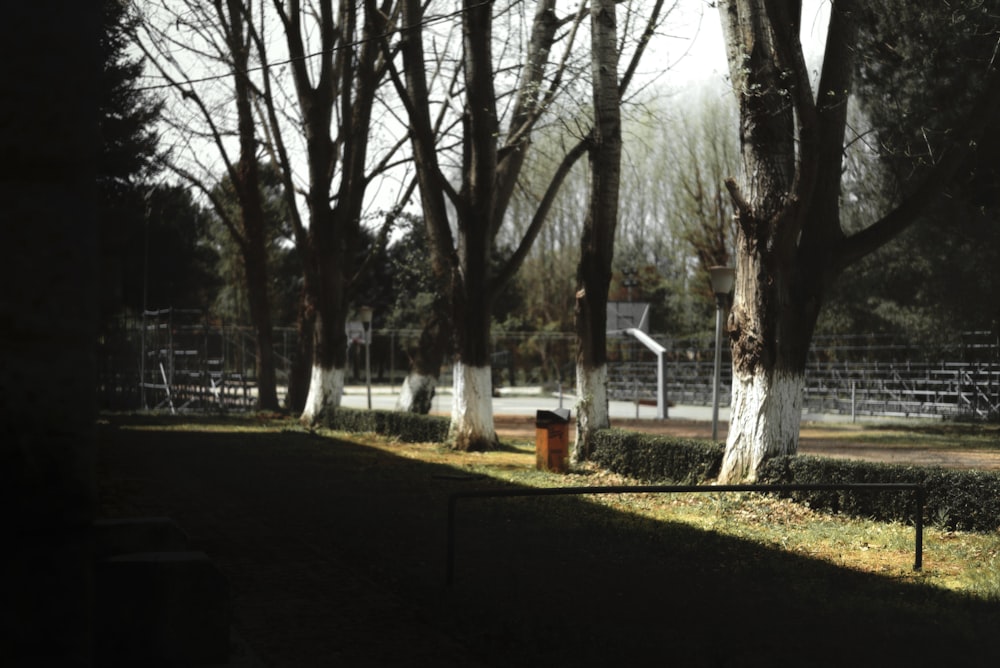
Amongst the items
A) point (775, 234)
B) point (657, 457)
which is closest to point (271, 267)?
point (657, 457)

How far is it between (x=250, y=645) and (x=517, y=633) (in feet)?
4.91

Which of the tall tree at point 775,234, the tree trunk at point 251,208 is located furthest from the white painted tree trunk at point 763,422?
the tree trunk at point 251,208

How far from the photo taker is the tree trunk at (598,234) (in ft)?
57.4

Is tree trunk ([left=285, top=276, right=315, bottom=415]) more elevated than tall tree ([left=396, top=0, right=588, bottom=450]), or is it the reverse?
tall tree ([left=396, top=0, right=588, bottom=450])

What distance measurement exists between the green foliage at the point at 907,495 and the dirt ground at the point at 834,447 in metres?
1.91

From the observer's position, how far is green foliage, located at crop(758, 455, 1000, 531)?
1145 cm

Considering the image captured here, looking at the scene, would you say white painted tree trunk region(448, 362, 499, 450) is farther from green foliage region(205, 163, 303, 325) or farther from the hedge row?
green foliage region(205, 163, 303, 325)

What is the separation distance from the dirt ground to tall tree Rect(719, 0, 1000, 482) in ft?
6.40

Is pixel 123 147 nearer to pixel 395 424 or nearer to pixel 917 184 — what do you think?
pixel 395 424

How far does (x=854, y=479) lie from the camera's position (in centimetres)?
1283

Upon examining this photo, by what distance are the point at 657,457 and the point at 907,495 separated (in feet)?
14.4

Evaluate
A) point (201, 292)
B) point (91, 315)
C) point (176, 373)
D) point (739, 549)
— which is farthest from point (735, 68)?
point (201, 292)

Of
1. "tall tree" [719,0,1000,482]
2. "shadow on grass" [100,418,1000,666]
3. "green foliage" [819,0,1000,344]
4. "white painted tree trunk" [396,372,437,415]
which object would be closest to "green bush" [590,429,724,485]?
"tall tree" [719,0,1000,482]

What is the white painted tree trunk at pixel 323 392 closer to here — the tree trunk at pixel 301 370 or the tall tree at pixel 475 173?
the tree trunk at pixel 301 370
